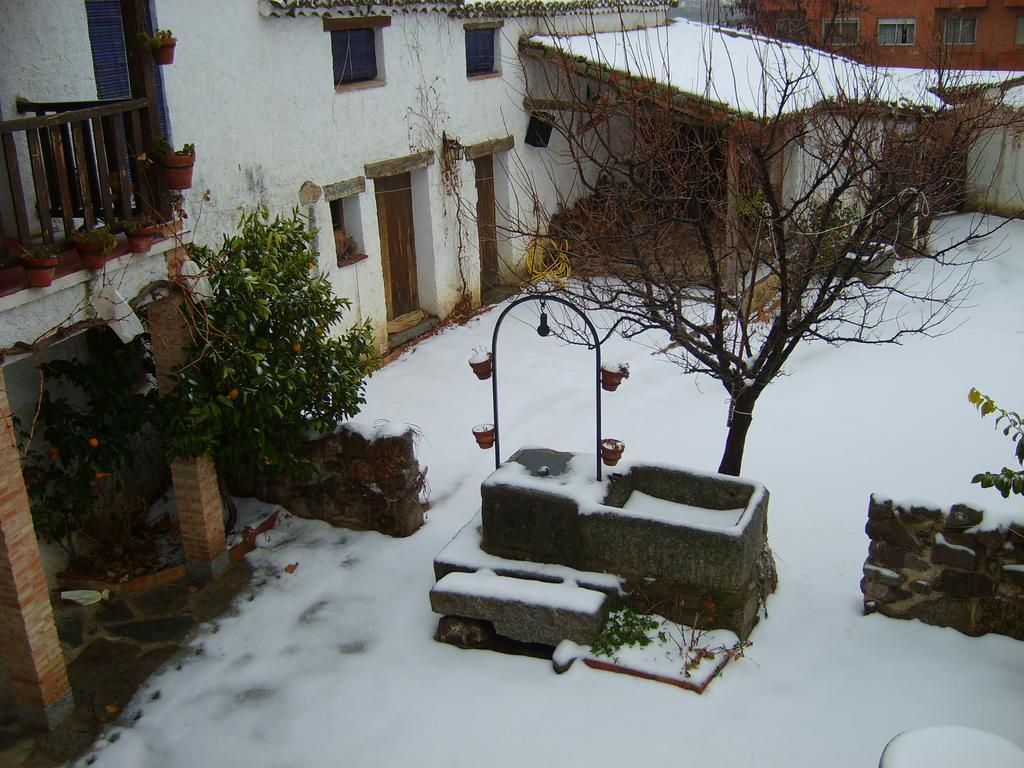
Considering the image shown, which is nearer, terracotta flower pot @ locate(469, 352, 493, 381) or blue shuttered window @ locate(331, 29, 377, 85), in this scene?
terracotta flower pot @ locate(469, 352, 493, 381)

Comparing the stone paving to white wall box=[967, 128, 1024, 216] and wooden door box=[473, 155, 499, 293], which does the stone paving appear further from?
white wall box=[967, 128, 1024, 216]

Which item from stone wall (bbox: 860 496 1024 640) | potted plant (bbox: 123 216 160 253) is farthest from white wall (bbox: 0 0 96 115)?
stone wall (bbox: 860 496 1024 640)

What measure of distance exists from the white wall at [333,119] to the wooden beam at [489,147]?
0.11 m

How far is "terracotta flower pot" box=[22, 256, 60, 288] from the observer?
557 centimetres

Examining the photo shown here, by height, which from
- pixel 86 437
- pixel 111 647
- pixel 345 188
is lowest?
pixel 111 647

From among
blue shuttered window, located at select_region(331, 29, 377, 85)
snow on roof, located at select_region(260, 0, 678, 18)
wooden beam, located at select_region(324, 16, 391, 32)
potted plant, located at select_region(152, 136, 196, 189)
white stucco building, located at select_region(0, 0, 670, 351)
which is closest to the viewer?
potted plant, located at select_region(152, 136, 196, 189)

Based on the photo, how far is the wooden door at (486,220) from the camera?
14716 millimetres

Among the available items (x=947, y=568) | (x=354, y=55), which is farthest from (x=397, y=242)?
(x=947, y=568)

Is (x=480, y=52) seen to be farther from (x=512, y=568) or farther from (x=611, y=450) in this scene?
(x=512, y=568)

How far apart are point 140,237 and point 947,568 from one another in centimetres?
608

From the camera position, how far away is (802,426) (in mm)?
10484

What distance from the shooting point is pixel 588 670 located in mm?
6543

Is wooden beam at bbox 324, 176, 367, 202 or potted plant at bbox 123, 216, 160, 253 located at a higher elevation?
potted plant at bbox 123, 216, 160, 253

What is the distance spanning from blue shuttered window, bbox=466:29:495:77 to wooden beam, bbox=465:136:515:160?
100 cm
